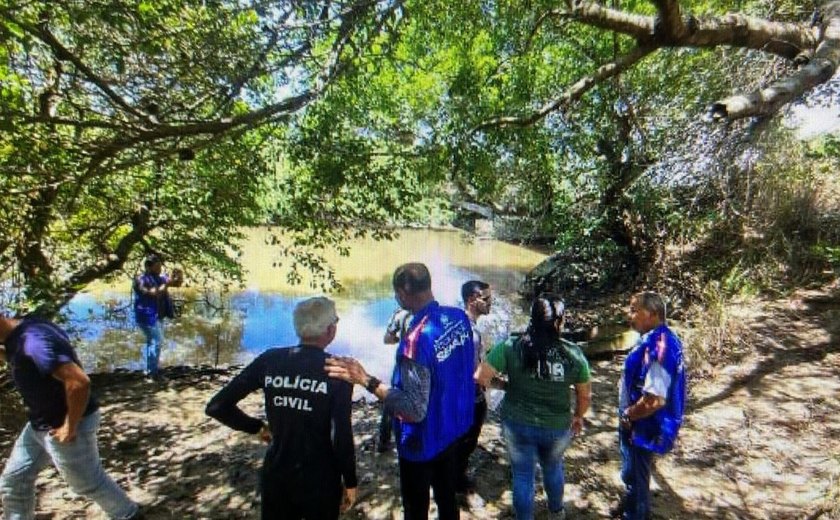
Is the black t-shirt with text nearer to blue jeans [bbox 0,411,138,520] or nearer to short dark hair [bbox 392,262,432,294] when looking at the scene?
short dark hair [bbox 392,262,432,294]

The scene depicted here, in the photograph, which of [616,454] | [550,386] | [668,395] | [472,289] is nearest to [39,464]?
[472,289]

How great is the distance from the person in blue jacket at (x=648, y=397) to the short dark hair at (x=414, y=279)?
1580 millimetres

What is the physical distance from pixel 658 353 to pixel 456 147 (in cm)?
405

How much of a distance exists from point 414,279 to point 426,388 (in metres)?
0.59

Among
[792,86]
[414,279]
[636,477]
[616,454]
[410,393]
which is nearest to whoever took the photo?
[410,393]

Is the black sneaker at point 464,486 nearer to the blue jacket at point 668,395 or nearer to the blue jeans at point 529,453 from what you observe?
the blue jeans at point 529,453

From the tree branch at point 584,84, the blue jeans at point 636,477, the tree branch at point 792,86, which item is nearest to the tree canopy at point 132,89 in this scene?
the tree branch at point 584,84

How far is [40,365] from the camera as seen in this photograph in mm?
2938

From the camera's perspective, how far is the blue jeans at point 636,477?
3.46 meters

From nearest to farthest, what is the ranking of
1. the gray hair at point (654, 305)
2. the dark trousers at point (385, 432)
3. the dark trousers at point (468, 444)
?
the gray hair at point (654, 305) → the dark trousers at point (468, 444) → the dark trousers at point (385, 432)

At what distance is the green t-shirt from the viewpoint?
3232 millimetres

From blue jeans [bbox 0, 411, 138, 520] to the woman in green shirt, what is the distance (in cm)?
252

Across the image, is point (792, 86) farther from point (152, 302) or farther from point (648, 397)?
point (152, 302)

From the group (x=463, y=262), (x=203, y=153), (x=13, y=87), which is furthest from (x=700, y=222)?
(x=463, y=262)
